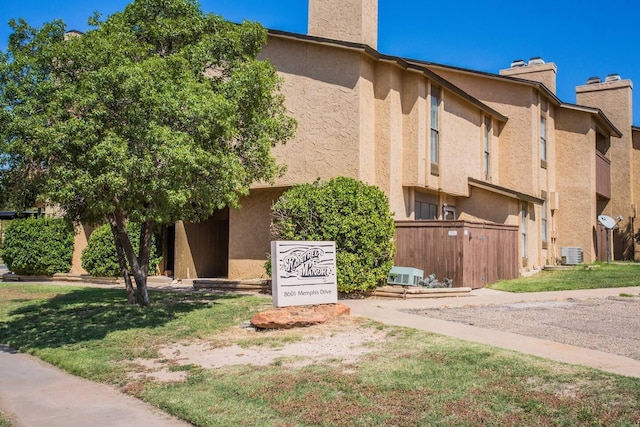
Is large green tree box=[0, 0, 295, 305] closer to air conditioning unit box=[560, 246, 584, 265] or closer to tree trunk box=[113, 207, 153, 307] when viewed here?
tree trunk box=[113, 207, 153, 307]

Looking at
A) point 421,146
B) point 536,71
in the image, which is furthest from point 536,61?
point 421,146

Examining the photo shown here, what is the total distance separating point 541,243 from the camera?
2530 centimetres

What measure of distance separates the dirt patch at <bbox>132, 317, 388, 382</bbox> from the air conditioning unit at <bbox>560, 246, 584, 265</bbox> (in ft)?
58.5

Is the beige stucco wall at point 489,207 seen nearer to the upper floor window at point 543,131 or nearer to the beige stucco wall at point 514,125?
the beige stucco wall at point 514,125

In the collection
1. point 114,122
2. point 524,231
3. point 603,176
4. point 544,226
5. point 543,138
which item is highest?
point 543,138

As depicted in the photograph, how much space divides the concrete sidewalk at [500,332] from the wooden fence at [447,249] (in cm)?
70

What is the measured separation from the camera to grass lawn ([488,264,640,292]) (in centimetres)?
1772

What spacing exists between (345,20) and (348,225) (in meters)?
6.50

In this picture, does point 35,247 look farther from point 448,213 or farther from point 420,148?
point 448,213

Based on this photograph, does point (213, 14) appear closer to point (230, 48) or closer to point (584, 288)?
point (230, 48)

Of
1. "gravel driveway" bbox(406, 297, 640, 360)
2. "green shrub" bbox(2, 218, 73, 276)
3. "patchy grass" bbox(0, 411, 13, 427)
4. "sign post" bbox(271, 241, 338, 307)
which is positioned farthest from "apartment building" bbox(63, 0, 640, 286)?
"patchy grass" bbox(0, 411, 13, 427)

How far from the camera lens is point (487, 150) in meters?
23.9

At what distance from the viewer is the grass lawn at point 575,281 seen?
58.1 feet

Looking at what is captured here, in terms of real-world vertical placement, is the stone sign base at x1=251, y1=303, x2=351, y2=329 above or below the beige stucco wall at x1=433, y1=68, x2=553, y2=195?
below
